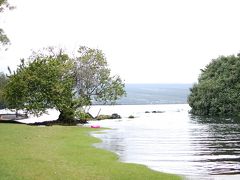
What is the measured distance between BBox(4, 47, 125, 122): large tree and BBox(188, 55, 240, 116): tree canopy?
101 feet

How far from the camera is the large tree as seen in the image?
62938 millimetres

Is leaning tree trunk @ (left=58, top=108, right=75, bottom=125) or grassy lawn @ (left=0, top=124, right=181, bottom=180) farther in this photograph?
leaning tree trunk @ (left=58, top=108, right=75, bottom=125)

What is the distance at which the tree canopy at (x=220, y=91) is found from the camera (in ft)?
306

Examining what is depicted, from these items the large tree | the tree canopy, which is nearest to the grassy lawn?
the large tree

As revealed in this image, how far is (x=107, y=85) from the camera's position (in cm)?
7362

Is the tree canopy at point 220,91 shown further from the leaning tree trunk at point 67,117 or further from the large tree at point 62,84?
the leaning tree trunk at point 67,117

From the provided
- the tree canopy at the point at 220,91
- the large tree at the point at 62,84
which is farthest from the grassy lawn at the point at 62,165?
the tree canopy at the point at 220,91

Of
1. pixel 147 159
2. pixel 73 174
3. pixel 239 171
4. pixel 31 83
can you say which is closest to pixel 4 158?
pixel 73 174

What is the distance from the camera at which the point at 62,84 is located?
65000 millimetres

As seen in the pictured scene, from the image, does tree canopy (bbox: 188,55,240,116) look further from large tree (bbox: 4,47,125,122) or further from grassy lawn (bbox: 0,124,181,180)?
grassy lawn (bbox: 0,124,181,180)

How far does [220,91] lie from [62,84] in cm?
4409

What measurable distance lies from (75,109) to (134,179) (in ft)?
159

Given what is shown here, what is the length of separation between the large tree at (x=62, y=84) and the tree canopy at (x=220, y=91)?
30.7 m

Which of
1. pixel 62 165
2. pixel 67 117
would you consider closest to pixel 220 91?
pixel 67 117
